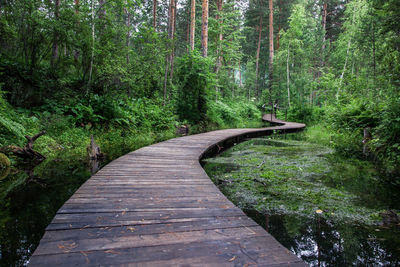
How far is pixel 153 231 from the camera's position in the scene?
2.00 meters

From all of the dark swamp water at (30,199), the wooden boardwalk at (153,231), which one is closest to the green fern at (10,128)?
the dark swamp water at (30,199)

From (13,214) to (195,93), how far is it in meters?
9.72

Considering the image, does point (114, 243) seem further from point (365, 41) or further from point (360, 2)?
point (360, 2)

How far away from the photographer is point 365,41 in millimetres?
11102

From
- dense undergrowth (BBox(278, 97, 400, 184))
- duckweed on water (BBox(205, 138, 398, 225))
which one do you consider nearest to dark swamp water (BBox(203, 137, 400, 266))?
duckweed on water (BBox(205, 138, 398, 225))

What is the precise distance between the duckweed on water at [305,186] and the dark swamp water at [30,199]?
2.68 m

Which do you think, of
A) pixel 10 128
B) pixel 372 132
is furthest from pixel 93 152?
pixel 372 132

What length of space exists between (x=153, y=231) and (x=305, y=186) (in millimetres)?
3393

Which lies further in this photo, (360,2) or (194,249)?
(360,2)

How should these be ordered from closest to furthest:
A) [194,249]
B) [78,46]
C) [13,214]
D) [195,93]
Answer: [194,249] → [13,214] → [78,46] → [195,93]

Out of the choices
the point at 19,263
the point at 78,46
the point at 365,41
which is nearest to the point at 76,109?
the point at 78,46

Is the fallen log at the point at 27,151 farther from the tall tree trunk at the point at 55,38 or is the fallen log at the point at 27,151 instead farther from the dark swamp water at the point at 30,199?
the tall tree trunk at the point at 55,38

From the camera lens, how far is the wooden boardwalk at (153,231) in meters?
1.60

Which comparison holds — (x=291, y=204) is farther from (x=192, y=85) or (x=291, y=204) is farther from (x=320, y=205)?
(x=192, y=85)
